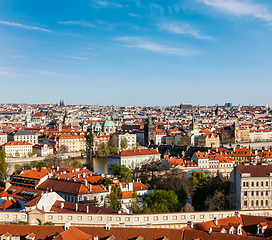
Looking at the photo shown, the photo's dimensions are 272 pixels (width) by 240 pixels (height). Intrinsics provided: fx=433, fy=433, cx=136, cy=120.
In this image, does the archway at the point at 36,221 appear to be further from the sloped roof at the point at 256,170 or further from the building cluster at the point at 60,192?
the sloped roof at the point at 256,170

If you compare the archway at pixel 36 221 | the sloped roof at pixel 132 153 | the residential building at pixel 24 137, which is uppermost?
the residential building at pixel 24 137

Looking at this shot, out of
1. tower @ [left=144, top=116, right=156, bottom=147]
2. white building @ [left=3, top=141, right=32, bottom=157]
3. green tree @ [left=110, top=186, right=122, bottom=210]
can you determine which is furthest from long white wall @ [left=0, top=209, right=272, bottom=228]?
tower @ [left=144, top=116, right=156, bottom=147]

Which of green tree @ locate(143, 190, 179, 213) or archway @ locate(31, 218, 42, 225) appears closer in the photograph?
archway @ locate(31, 218, 42, 225)

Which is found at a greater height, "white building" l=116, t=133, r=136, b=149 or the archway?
"white building" l=116, t=133, r=136, b=149

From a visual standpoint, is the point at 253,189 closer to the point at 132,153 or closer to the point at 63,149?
the point at 132,153

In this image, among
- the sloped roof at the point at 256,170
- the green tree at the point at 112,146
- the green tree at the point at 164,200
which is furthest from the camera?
the green tree at the point at 112,146

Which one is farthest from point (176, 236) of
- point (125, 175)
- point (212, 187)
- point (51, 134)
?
point (51, 134)

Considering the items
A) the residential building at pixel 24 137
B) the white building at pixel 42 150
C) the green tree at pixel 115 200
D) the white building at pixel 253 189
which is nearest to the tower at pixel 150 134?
the white building at pixel 42 150

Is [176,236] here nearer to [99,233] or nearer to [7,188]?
[99,233]

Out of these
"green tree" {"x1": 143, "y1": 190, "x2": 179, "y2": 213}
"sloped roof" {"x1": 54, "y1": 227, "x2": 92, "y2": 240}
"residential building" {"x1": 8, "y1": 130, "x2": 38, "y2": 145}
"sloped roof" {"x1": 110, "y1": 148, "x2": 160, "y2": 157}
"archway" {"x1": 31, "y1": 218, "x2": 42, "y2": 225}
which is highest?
"residential building" {"x1": 8, "y1": 130, "x2": 38, "y2": 145}

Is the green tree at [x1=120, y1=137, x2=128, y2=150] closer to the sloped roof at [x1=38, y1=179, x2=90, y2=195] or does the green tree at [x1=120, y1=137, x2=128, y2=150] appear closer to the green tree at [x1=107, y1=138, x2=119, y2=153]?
the green tree at [x1=107, y1=138, x2=119, y2=153]

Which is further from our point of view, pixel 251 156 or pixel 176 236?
pixel 251 156
